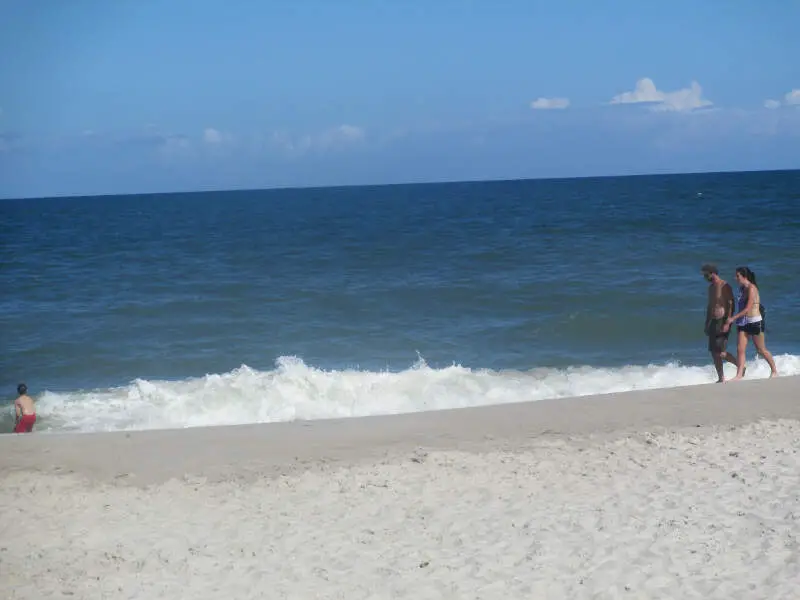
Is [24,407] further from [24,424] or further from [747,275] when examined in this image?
[747,275]

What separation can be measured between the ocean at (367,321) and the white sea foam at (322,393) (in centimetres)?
4

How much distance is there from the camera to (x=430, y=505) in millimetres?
6641

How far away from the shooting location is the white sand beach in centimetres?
543

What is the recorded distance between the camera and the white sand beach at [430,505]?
5434mm

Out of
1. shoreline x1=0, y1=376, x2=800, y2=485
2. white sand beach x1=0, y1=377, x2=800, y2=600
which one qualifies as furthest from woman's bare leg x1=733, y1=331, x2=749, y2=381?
white sand beach x1=0, y1=377, x2=800, y2=600

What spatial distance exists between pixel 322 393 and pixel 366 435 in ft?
15.3

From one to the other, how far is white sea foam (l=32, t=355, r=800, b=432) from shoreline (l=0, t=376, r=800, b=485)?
10.5 feet

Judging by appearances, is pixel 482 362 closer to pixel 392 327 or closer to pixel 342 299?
pixel 392 327

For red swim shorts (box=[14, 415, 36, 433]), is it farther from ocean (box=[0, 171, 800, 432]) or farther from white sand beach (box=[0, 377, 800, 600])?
white sand beach (box=[0, 377, 800, 600])

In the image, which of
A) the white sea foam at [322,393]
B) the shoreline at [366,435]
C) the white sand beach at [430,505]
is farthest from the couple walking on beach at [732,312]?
the white sea foam at [322,393]

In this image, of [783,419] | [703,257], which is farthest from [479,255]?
[783,419]

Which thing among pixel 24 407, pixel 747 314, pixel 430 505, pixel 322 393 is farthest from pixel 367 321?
pixel 430 505

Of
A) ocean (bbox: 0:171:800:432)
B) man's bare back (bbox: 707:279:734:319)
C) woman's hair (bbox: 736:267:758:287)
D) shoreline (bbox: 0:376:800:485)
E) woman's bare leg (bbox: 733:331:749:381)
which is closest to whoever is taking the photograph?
shoreline (bbox: 0:376:800:485)

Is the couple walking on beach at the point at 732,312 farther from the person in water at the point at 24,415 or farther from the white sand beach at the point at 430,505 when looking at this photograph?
the person in water at the point at 24,415
